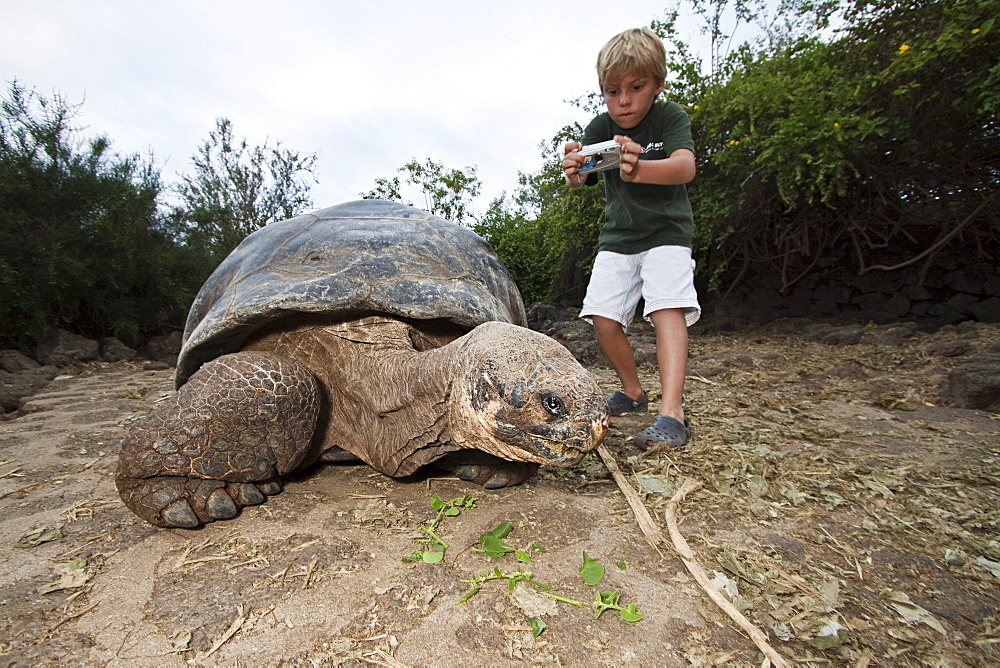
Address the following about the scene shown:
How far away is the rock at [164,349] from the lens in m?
6.79

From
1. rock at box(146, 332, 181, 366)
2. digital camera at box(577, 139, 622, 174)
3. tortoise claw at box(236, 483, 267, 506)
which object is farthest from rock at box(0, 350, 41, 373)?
digital camera at box(577, 139, 622, 174)

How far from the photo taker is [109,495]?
2.08 m

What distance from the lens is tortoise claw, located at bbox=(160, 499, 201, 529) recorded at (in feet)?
5.63

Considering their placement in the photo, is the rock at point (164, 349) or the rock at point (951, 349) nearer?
the rock at point (951, 349)

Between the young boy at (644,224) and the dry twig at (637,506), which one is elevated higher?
the young boy at (644,224)

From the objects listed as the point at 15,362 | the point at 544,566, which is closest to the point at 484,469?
the point at 544,566

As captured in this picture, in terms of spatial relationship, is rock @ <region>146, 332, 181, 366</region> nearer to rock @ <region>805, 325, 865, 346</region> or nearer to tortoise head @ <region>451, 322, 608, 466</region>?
tortoise head @ <region>451, 322, 608, 466</region>

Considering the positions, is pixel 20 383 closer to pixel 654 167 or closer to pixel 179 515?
pixel 179 515

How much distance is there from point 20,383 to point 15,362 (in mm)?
1116

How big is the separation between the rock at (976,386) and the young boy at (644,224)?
6.38 ft

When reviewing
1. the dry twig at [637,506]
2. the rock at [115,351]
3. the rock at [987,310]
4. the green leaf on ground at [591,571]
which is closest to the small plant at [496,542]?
the green leaf on ground at [591,571]

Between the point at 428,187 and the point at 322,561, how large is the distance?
34.1 feet

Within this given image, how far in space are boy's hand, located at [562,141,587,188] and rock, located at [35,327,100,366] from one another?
6647 mm

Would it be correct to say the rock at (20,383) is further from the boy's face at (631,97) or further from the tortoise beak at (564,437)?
the boy's face at (631,97)
